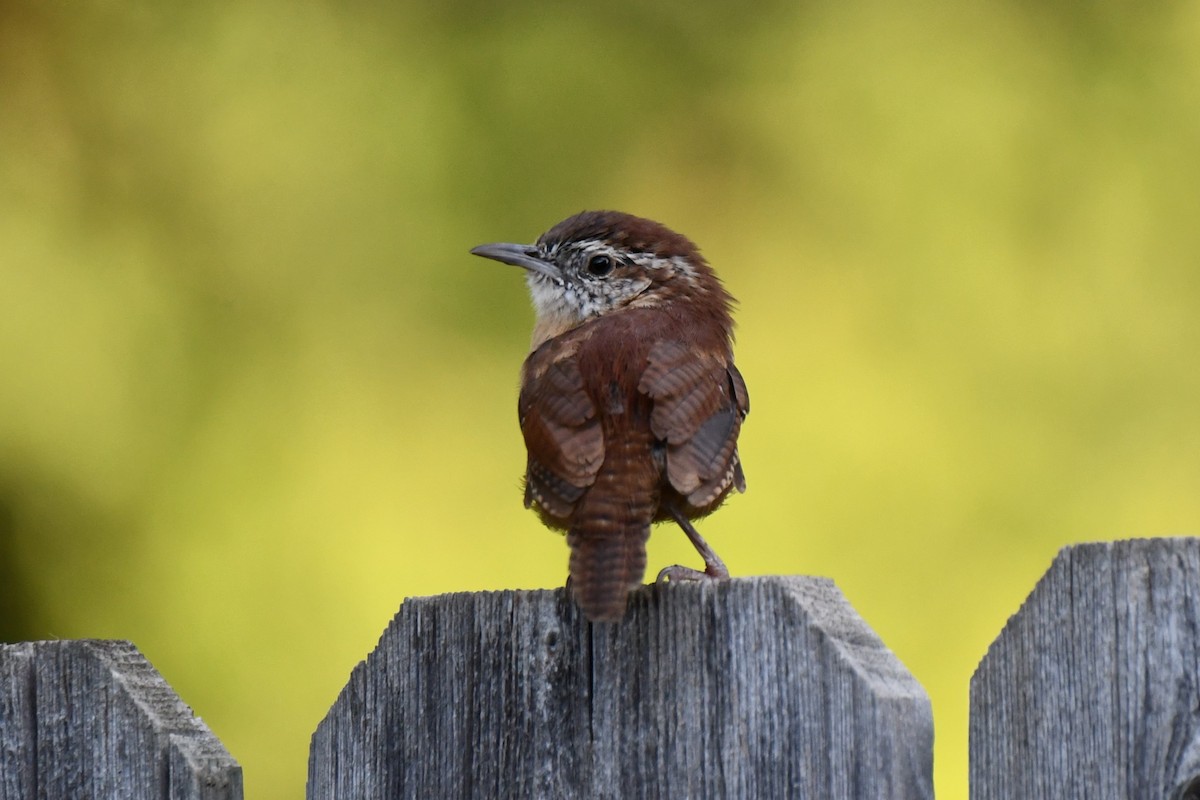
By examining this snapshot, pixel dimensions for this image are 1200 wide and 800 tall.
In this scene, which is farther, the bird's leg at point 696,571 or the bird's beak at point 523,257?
the bird's beak at point 523,257

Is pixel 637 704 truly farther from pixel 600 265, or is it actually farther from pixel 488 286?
pixel 488 286

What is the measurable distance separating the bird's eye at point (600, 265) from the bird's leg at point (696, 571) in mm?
1195

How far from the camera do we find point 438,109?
4.89 meters

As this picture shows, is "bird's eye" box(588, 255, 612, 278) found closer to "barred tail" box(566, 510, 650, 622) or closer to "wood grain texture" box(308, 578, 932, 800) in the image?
"barred tail" box(566, 510, 650, 622)

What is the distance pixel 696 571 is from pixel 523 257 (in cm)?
160

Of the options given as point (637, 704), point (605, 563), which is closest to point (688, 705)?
point (637, 704)

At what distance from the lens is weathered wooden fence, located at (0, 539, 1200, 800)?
5.78 ft

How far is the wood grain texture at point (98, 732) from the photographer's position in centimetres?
229

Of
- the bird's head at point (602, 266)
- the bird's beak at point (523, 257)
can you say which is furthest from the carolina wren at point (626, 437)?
the bird's beak at point (523, 257)

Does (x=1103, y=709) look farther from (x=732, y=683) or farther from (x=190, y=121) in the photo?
(x=190, y=121)

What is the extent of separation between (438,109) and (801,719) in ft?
10.9

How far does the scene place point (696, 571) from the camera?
8.17 feet

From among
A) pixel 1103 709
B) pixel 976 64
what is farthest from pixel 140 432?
pixel 1103 709

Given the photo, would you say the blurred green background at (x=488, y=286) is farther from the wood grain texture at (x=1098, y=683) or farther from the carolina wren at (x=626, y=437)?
the wood grain texture at (x=1098, y=683)
